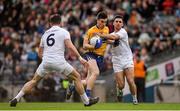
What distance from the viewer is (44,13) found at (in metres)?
32.9

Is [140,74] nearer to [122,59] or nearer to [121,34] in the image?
[122,59]

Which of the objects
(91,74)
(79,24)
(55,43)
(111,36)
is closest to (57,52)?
(55,43)

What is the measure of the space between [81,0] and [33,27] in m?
3.00

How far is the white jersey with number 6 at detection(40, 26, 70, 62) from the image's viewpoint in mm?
16875

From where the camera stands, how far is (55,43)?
55.6ft

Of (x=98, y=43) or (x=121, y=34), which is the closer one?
(x=98, y=43)

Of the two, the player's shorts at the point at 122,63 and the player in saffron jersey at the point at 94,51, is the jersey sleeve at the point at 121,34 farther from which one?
the player's shorts at the point at 122,63

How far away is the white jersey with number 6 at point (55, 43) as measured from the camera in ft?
55.4

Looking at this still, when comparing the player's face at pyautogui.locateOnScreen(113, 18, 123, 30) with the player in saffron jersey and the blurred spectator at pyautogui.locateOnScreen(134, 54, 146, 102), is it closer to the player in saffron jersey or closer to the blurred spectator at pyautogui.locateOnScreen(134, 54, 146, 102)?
the player in saffron jersey

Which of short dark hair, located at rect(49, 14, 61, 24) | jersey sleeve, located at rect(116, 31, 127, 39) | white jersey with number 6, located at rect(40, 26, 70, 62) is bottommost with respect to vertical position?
white jersey with number 6, located at rect(40, 26, 70, 62)

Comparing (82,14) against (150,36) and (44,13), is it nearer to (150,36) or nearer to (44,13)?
(44,13)

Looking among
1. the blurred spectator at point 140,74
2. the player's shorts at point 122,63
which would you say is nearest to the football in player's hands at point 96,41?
the player's shorts at point 122,63

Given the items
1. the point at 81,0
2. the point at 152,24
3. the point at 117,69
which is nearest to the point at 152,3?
the point at 152,24

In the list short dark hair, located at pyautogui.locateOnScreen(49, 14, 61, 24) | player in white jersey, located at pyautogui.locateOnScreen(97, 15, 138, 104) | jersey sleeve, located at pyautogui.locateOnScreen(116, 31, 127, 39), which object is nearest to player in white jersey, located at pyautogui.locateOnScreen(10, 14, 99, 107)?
short dark hair, located at pyautogui.locateOnScreen(49, 14, 61, 24)
